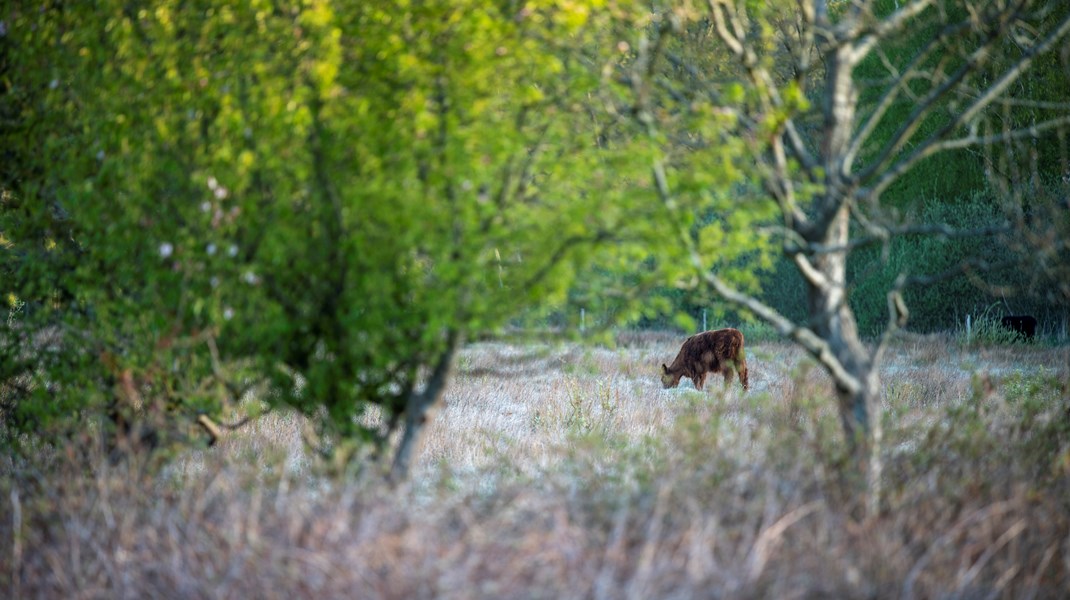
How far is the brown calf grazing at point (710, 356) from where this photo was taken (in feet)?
48.6

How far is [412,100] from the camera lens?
564 cm

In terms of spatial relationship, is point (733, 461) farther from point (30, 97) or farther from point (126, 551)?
point (30, 97)

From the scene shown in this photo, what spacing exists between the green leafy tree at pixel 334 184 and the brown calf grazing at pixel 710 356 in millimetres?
8589

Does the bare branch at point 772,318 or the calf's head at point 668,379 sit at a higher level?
the bare branch at point 772,318

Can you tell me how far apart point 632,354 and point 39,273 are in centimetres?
1419

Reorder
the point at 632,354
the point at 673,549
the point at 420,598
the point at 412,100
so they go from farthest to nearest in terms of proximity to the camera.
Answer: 1. the point at 632,354
2. the point at 412,100
3. the point at 673,549
4. the point at 420,598

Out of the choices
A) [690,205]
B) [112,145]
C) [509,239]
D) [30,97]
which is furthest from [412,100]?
[30,97]

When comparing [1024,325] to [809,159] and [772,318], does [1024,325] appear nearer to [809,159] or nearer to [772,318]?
[809,159]

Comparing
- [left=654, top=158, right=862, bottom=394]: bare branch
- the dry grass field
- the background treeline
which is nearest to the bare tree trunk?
the dry grass field

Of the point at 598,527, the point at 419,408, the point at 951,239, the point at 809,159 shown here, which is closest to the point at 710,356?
the point at 809,159

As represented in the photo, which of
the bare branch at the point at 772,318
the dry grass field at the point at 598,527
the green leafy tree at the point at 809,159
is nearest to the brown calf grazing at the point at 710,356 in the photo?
the dry grass field at the point at 598,527

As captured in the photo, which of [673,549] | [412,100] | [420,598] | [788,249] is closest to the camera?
[420,598]

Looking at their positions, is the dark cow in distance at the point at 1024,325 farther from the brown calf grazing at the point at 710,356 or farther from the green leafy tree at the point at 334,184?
the green leafy tree at the point at 334,184

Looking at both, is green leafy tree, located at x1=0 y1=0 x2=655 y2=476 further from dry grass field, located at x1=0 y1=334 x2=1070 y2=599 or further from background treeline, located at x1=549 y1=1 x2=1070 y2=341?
background treeline, located at x1=549 y1=1 x2=1070 y2=341
